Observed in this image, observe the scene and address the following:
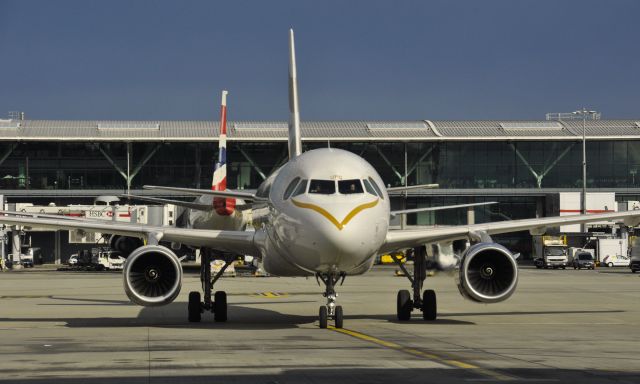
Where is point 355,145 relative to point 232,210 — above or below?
above

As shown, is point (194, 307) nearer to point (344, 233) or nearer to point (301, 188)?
point (301, 188)

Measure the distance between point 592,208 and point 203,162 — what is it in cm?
3874

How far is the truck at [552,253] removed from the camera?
86.1 metres

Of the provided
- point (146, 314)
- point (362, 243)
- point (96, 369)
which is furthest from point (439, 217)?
point (96, 369)

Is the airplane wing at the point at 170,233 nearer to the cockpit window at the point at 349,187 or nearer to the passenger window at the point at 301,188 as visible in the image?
the passenger window at the point at 301,188

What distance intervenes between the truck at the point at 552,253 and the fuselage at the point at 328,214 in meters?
65.5

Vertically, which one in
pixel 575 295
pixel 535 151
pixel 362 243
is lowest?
pixel 575 295

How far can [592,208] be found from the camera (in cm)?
9756

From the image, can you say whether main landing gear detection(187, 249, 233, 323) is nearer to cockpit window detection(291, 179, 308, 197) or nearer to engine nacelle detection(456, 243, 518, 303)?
cockpit window detection(291, 179, 308, 197)

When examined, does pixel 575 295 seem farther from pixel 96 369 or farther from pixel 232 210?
pixel 96 369

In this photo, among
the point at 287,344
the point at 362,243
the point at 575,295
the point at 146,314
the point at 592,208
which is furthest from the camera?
the point at 592,208

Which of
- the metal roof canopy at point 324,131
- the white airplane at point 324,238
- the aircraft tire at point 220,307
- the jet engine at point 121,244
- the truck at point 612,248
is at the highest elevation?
Result: the metal roof canopy at point 324,131

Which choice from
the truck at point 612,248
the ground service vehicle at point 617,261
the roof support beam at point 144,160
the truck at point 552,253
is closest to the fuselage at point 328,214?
the truck at point 552,253

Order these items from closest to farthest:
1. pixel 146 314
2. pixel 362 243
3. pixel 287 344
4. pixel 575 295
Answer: pixel 287 344, pixel 362 243, pixel 146 314, pixel 575 295
